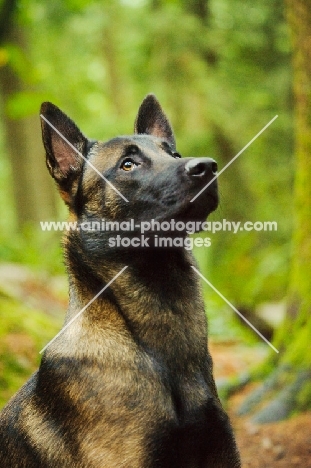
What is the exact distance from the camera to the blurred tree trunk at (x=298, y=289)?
5113 millimetres

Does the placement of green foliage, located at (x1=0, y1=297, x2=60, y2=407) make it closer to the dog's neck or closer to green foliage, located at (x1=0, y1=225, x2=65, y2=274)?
the dog's neck

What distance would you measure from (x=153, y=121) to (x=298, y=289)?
2.49 m

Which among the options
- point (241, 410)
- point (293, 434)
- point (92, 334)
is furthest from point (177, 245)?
point (241, 410)

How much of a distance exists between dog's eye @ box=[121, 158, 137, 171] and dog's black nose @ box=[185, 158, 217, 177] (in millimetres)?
379

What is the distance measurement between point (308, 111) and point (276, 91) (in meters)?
6.92

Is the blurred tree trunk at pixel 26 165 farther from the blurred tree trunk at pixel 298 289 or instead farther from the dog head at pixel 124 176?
the dog head at pixel 124 176

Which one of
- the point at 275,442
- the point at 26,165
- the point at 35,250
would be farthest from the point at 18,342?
the point at 26,165

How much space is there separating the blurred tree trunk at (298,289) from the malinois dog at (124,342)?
Result: 6.82 ft

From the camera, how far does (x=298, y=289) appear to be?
5609 millimetres

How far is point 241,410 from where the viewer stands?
547cm

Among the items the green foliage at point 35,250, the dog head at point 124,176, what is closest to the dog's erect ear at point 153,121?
the dog head at point 124,176

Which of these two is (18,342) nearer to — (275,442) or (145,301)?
(275,442)

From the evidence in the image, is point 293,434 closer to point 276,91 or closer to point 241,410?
Result: point 241,410

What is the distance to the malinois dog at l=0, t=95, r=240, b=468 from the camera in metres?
2.92
